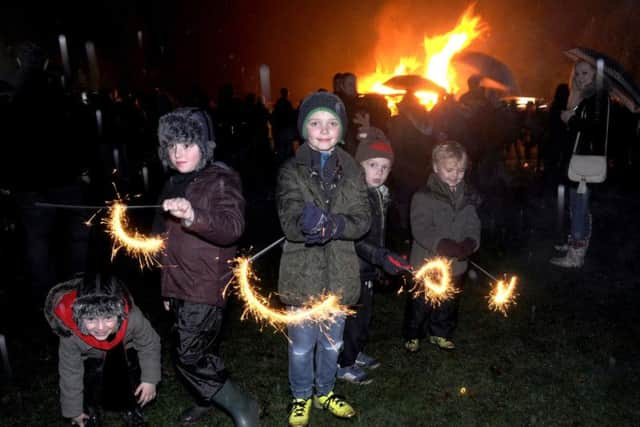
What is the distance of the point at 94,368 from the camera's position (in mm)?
3693

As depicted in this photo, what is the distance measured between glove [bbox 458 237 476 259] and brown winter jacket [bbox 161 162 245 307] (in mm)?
2118

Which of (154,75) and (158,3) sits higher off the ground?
(158,3)

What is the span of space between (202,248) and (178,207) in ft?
2.28

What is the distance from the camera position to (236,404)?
3.77 metres

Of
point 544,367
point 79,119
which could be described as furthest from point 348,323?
point 79,119

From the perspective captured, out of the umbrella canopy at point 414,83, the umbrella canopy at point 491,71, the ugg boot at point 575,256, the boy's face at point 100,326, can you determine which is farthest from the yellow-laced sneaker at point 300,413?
the umbrella canopy at point 491,71

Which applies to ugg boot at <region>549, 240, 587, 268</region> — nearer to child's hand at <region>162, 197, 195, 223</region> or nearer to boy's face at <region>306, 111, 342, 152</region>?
boy's face at <region>306, 111, 342, 152</region>

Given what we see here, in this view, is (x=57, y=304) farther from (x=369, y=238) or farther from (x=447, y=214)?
(x=447, y=214)

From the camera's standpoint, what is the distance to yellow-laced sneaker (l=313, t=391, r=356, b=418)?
4.08 meters

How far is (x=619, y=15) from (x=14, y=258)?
93.3 feet

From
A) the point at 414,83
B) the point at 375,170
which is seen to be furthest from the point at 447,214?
the point at 414,83

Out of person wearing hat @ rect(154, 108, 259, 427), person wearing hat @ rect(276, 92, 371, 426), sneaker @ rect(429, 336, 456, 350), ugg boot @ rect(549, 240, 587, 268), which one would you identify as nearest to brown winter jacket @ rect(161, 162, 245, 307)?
person wearing hat @ rect(154, 108, 259, 427)

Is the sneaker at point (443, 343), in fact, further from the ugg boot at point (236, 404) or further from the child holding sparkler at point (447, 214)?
the ugg boot at point (236, 404)

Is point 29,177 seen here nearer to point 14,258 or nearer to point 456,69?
point 14,258
